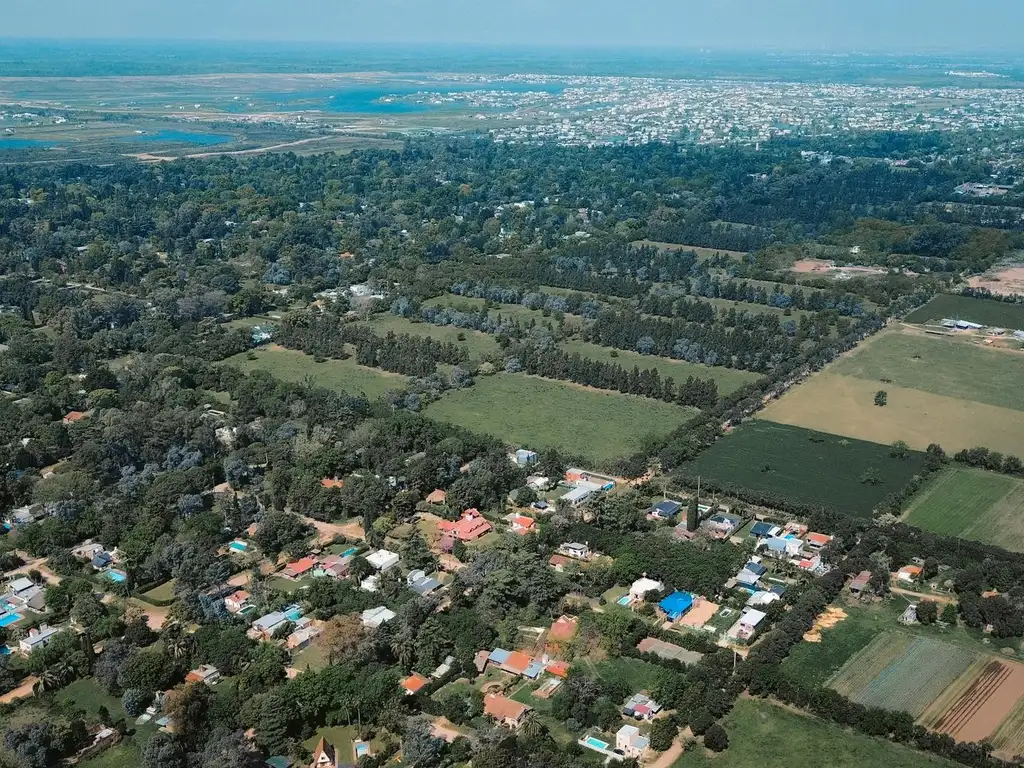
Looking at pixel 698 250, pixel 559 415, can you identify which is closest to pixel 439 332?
pixel 559 415

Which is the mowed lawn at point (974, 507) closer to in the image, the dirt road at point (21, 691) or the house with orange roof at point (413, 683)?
the house with orange roof at point (413, 683)

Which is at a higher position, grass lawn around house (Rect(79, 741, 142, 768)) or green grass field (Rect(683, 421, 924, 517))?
green grass field (Rect(683, 421, 924, 517))

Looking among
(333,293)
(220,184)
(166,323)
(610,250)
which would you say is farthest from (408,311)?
(220,184)

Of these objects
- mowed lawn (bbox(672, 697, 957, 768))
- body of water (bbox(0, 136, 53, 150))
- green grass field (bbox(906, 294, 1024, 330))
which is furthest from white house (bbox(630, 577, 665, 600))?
body of water (bbox(0, 136, 53, 150))

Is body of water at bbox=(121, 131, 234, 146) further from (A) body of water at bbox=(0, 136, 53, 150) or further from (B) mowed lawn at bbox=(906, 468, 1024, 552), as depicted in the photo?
(B) mowed lawn at bbox=(906, 468, 1024, 552)

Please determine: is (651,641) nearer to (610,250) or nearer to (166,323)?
(166,323)
